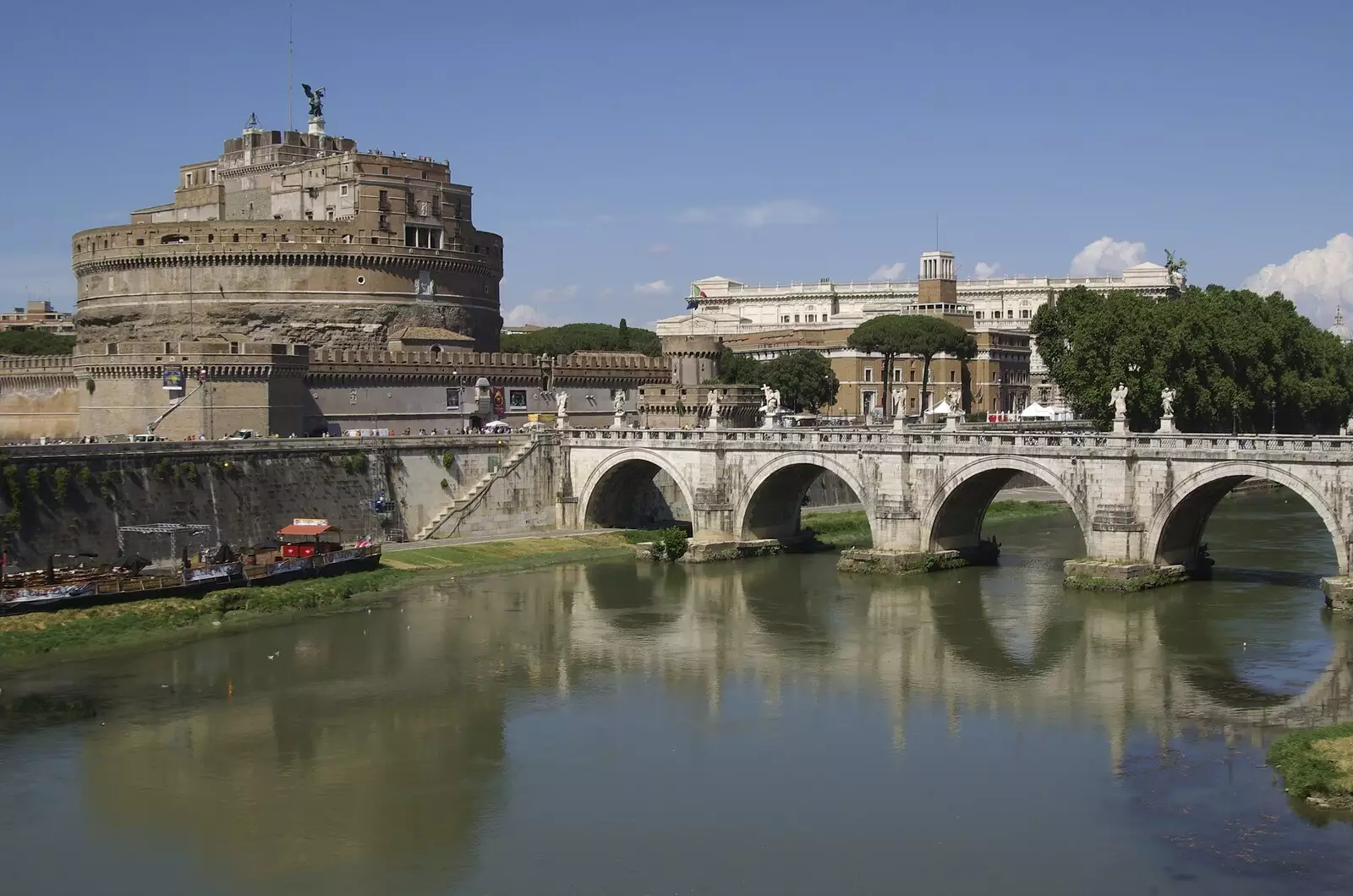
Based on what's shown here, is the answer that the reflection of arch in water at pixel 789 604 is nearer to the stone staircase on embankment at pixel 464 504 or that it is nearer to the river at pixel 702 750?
the river at pixel 702 750

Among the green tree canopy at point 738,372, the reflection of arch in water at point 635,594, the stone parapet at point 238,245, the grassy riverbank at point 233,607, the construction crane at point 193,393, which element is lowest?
the reflection of arch in water at point 635,594

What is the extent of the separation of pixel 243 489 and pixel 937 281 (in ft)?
282

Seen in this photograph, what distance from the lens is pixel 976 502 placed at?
181 ft

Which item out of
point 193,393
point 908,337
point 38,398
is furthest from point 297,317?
point 908,337

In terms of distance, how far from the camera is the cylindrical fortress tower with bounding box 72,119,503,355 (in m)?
75.2

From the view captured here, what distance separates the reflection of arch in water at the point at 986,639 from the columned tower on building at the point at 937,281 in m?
83.3

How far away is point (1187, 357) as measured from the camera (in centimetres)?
6981

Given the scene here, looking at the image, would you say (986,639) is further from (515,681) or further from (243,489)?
(243,489)

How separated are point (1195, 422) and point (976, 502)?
75.4ft

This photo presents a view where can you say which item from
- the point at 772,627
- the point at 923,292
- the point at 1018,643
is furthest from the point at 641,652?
the point at 923,292

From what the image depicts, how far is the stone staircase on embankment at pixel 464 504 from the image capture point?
2406 inches

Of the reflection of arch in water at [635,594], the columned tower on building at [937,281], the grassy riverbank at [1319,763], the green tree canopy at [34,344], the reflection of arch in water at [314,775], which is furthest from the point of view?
the columned tower on building at [937,281]

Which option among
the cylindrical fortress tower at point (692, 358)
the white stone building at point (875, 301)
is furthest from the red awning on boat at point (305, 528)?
the white stone building at point (875, 301)

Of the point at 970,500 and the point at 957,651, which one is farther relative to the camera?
the point at 970,500
